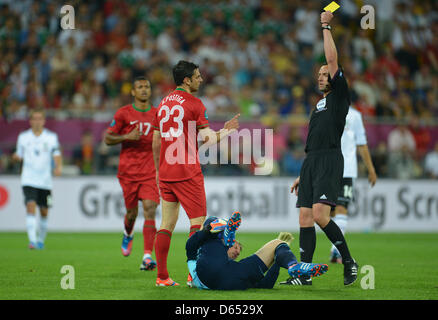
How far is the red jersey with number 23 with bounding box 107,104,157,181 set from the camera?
1082 centimetres

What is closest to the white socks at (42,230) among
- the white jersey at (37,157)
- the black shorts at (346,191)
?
the white jersey at (37,157)

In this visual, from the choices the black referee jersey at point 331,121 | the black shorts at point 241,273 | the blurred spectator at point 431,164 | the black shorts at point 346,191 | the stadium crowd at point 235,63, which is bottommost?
the black shorts at point 241,273

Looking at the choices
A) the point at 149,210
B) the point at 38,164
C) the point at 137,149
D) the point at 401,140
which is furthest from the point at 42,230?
the point at 401,140

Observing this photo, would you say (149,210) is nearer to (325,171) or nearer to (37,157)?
(325,171)

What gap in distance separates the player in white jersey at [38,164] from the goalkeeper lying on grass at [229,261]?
23.6 ft

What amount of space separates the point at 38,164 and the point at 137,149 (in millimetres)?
3856

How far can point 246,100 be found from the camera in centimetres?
2070

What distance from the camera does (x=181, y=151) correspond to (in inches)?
312

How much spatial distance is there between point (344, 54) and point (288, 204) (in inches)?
256

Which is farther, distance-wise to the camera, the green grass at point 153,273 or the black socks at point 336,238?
the black socks at point 336,238

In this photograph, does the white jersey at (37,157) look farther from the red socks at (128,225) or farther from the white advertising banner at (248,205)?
the white advertising banner at (248,205)

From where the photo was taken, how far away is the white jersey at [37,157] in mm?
14016

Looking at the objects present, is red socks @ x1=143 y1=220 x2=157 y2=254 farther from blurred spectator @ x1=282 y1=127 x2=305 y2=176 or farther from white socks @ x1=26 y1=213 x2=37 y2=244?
blurred spectator @ x1=282 y1=127 x2=305 y2=176
